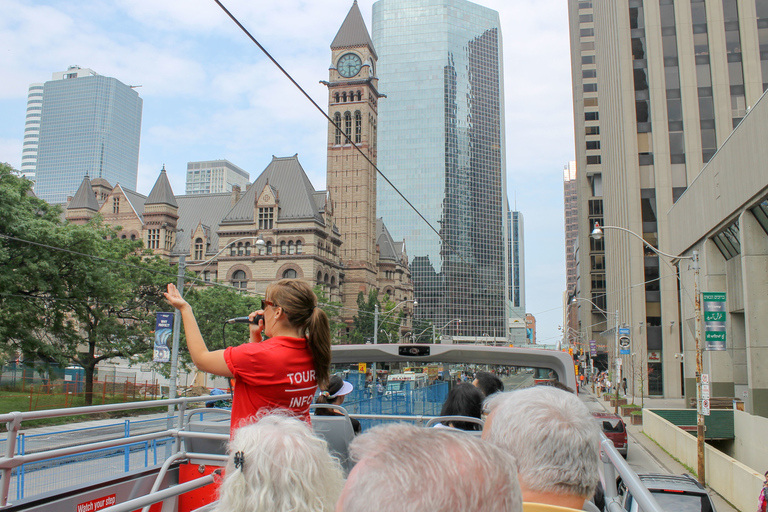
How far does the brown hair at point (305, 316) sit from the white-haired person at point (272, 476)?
147 cm

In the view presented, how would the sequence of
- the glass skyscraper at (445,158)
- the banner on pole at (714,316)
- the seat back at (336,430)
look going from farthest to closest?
the glass skyscraper at (445,158)
the banner on pole at (714,316)
the seat back at (336,430)

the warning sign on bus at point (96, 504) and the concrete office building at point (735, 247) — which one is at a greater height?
the concrete office building at point (735, 247)

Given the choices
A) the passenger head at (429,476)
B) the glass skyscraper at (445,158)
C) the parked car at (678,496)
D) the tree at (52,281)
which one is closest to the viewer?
the passenger head at (429,476)

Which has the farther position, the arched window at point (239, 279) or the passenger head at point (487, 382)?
the arched window at point (239, 279)

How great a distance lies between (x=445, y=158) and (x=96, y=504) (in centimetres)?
15197

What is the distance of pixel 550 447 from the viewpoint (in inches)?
90.9

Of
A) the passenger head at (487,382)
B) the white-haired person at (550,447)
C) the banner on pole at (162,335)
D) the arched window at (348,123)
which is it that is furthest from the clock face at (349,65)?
the white-haired person at (550,447)

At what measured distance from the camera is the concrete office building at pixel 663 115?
140 ft

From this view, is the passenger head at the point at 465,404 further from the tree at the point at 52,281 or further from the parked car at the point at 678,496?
the tree at the point at 52,281

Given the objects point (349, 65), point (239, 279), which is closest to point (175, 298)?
point (239, 279)

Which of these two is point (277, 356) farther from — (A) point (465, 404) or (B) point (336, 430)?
(A) point (465, 404)

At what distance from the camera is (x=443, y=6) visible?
16512 cm

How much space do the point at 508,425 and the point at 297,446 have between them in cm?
83

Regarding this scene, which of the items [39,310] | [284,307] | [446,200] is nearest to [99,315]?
[39,310]
